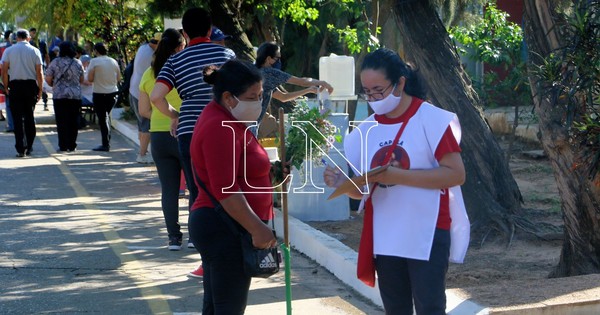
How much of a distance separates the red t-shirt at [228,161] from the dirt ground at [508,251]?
335 cm

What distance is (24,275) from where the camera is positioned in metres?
7.88

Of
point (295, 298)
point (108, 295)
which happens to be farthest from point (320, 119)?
point (108, 295)

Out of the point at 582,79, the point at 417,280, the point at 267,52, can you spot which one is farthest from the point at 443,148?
the point at 267,52

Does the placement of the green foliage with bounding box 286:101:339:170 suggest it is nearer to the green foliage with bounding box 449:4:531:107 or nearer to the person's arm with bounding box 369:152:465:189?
the person's arm with bounding box 369:152:465:189

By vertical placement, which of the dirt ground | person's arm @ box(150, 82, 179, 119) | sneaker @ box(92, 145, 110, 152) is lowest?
sneaker @ box(92, 145, 110, 152)

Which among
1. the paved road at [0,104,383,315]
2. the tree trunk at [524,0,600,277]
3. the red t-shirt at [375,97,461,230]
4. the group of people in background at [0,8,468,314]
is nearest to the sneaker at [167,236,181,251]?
the paved road at [0,104,383,315]

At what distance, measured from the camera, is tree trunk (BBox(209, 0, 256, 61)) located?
13594 millimetres

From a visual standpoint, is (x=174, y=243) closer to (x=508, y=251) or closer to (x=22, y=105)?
(x=508, y=251)

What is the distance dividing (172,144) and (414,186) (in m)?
4.15

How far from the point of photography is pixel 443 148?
4.58 meters

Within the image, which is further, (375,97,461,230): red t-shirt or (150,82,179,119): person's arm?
(150,82,179,119): person's arm

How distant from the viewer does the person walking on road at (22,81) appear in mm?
15602

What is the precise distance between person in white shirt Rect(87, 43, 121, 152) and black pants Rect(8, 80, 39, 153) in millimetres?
1290

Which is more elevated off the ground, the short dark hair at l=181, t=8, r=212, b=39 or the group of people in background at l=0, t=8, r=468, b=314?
the short dark hair at l=181, t=8, r=212, b=39
